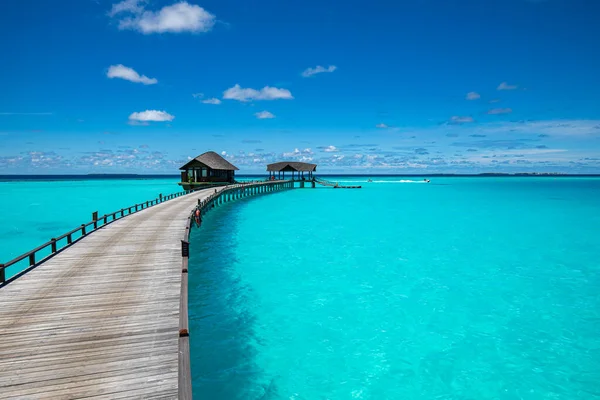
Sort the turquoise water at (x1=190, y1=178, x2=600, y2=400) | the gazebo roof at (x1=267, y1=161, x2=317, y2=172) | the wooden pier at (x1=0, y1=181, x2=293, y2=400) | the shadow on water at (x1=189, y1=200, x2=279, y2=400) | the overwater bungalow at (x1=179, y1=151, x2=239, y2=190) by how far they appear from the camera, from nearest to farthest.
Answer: the wooden pier at (x1=0, y1=181, x2=293, y2=400) → the shadow on water at (x1=189, y1=200, x2=279, y2=400) → the turquoise water at (x1=190, y1=178, x2=600, y2=400) → the overwater bungalow at (x1=179, y1=151, x2=239, y2=190) → the gazebo roof at (x1=267, y1=161, x2=317, y2=172)

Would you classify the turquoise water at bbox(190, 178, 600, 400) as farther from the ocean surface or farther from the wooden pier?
the wooden pier

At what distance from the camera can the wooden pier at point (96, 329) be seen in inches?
217

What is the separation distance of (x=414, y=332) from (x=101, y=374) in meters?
8.79

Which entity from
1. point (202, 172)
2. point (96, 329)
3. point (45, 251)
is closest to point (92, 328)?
point (96, 329)

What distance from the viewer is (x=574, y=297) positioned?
14289mm

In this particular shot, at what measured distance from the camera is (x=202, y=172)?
56281 millimetres

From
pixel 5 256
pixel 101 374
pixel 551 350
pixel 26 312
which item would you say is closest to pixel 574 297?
pixel 551 350

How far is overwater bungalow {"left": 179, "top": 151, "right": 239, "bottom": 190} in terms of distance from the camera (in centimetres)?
5503

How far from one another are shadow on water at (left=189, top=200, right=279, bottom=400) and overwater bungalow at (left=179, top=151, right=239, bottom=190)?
36816 mm

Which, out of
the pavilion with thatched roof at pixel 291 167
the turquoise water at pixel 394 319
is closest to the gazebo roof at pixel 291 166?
the pavilion with thatched roof at pixel 291 167

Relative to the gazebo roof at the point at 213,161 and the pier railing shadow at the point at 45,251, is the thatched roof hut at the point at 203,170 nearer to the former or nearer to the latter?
the gazebo roof at the point at 213,161

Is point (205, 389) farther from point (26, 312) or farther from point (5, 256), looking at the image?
point (5, 256)

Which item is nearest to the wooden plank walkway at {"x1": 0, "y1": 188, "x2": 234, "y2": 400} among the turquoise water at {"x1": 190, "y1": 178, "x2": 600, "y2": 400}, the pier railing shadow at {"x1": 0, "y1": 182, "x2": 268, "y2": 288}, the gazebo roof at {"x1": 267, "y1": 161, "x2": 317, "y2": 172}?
the pier railing shadow at {"x1": 0, "y1": 182, "x2": 268, "y2": 288}

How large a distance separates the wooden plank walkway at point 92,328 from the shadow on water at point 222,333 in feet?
5.98
